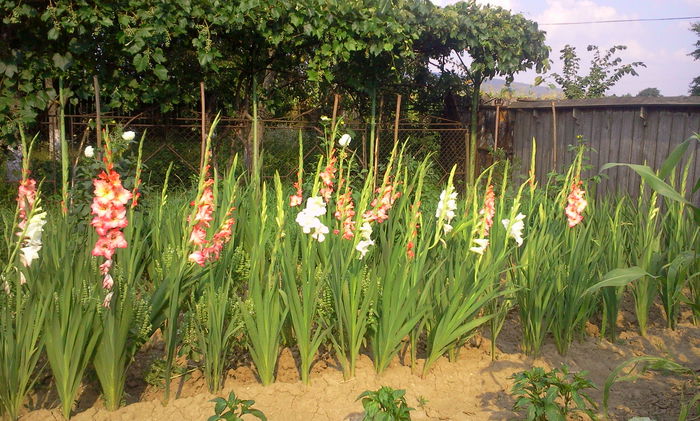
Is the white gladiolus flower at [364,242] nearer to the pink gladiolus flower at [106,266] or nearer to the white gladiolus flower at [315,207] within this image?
the white gladiolus flower at [315,207]

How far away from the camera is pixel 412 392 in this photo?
2641 millimetres

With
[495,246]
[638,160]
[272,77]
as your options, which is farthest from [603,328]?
[272,77]

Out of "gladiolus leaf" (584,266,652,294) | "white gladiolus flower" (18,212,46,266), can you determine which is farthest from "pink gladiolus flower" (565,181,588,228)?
"white gladiolus flower" (18,212,46,266)

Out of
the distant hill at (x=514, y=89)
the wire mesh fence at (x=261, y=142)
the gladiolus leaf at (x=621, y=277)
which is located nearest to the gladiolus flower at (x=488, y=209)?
the gladiolus leaf at (x=621, y=277)

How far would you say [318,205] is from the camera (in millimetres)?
2775

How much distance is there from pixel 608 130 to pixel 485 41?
6.18 ft

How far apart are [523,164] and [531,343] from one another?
6.08 meters

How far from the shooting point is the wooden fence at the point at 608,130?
259 inches

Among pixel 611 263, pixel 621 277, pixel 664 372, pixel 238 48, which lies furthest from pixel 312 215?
pixel 238 48

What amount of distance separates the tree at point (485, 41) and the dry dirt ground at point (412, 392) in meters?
5.12

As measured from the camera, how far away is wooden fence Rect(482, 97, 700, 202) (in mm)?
6590

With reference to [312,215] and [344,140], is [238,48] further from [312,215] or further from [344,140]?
[312,215]

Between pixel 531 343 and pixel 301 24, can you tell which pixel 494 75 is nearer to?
pixel 301 24

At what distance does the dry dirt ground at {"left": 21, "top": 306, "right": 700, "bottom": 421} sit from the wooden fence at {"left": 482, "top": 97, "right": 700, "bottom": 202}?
324 centimetres
